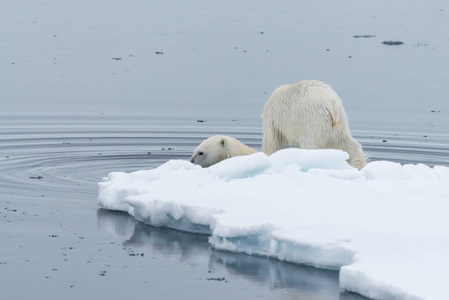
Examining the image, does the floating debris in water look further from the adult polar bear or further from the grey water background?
the adult polar bear

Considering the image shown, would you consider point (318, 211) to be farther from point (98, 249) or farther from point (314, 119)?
point (314, 119)

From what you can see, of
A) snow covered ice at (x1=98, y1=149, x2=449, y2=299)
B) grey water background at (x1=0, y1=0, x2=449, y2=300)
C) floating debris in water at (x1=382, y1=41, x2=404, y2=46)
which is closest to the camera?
snow covered ice at (x1=98, y1=149, x2=449, y2=299)

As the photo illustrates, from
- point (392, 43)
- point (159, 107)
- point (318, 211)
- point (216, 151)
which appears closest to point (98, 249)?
point (318, 211)

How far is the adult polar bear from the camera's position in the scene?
31.3 ft

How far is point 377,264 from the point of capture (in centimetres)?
637

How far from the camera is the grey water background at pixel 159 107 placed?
6.82 m

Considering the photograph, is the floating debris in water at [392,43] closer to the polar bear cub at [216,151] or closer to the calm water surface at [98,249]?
the calm water surface at [98,249]

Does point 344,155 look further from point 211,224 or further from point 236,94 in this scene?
point 236,94

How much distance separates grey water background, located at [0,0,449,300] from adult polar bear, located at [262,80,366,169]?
1.92m

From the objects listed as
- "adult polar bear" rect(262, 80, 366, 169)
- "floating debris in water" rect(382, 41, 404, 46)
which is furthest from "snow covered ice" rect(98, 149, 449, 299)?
"floating debris in water" rect(382, 41, 404, 46)

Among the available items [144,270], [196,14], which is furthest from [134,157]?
[196,14]

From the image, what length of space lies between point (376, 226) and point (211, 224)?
4.45 ft

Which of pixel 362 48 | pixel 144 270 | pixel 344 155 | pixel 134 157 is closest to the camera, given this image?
pixel 144 270

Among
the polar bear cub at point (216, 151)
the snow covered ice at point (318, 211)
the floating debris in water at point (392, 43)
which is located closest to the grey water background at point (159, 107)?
the snow covered ice at point (318, 211)
